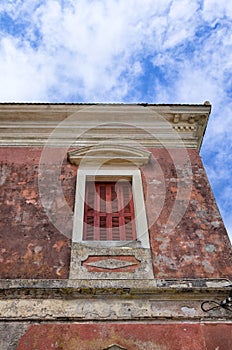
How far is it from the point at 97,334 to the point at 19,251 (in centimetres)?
193

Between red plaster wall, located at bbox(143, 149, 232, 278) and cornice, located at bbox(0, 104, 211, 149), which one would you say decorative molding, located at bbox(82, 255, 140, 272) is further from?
cornice, located at bbox(0, 104, 211, 149)

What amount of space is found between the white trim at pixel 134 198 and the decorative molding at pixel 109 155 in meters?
0.19

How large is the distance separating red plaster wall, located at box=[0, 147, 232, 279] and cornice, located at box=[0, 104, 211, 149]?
46 centimetres

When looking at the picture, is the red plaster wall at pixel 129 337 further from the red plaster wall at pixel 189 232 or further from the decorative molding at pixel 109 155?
the decorative molding at pixel 109 155

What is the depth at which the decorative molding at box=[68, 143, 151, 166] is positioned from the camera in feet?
26.8

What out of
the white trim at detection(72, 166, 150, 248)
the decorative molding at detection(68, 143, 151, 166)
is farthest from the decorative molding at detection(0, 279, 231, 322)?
the decorative molding at detection(68, 143, 151, 166)

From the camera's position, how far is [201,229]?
7008mm

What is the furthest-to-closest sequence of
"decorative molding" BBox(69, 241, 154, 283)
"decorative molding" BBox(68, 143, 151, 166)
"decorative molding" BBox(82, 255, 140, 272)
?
"decorative molding" BBox(68, 143, 151, 166)
"decorative molding" BBox(82, 255, 140, 272)
"decorative molding" BBox(69, 241, 154, 283)

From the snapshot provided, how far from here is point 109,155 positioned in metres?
8.34

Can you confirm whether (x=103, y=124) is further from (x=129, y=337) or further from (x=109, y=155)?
(x=129, y=337)

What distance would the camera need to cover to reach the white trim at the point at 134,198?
266 inches

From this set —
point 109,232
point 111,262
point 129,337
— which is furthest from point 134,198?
point 129,337

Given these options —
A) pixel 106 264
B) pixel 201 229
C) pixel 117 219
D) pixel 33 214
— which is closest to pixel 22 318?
pixel 106 264

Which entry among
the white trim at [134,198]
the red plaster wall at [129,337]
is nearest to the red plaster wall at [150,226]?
the white trim at [134,198]
